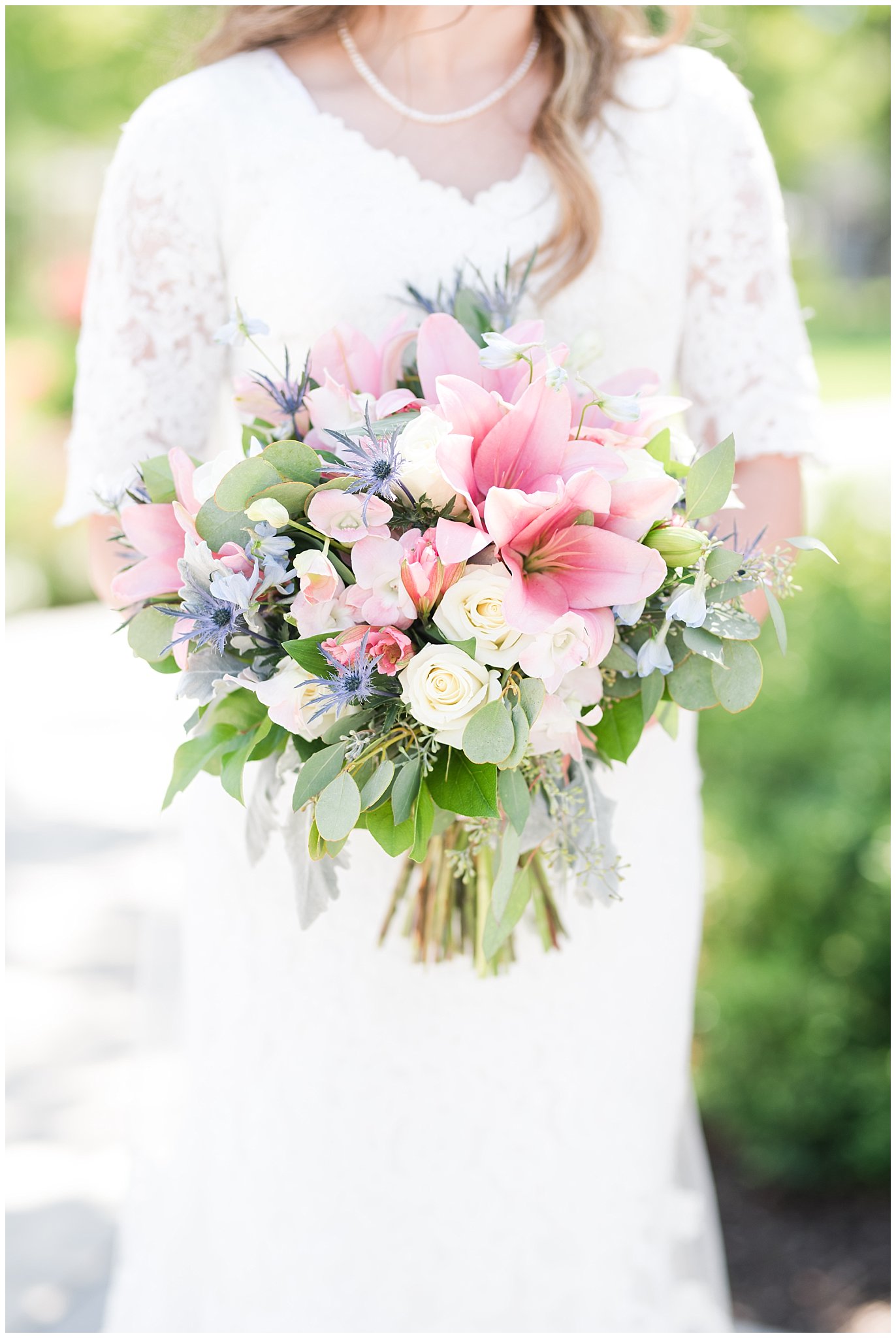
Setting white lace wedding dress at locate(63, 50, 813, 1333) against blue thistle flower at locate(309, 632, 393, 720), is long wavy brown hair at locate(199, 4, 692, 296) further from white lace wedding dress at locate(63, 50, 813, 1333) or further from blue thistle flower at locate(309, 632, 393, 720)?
blue thistle flower at locate(309, 632, 393, 720)

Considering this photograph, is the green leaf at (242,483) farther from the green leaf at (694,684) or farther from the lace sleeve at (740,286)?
the lace sleeve at (740,286)

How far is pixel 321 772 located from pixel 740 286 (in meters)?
1.09

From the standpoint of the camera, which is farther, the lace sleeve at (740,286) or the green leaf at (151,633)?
the lace sleeve at (740,286)

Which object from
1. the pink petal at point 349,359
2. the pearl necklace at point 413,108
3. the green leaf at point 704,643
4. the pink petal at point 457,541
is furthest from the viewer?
the pearl necklace at point 413,108

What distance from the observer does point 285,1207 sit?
192cm

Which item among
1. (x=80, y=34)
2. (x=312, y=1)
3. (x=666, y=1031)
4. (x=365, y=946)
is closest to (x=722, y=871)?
(x=666, y=1031)

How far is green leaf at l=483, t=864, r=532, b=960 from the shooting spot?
1.38 m

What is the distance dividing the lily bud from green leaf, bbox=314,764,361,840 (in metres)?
0.39

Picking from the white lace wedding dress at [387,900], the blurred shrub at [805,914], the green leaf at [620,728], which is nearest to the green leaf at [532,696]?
the green leaf at [620,728]

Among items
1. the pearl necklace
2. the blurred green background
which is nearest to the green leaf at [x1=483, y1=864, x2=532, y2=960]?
the blurred green background

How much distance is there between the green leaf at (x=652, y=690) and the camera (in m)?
1.28

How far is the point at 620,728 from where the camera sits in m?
1.37

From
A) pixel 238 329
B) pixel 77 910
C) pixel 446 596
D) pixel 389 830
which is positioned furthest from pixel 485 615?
pixel 77 910

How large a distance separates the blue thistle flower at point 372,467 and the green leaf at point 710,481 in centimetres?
31
